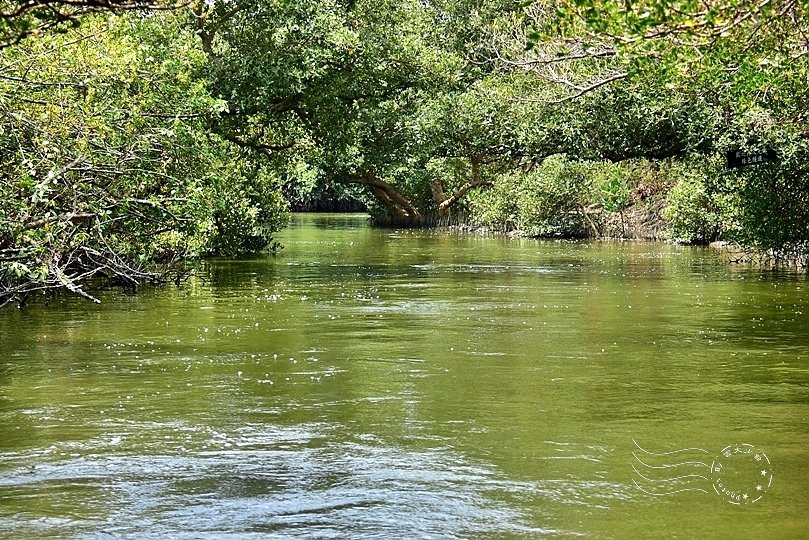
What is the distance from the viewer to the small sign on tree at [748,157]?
83.8 ft

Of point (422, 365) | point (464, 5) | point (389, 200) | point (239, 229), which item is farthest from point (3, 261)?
point (464, 5)

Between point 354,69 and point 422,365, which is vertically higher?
point 354,69

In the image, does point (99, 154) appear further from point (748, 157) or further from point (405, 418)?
point (748, 157)

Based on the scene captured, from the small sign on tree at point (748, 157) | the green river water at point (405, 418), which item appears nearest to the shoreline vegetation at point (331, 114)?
the small sign on tree at point (748, 157)

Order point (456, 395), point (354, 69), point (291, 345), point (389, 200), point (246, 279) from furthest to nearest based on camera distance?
1. point (389, 200)
2. point (354, 69)
3. point (246, 279)
4. point (291, 345)
5. point (456, 395)

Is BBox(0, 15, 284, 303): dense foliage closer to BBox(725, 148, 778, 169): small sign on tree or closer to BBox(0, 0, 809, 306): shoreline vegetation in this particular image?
BBox(0, 0, 809, 306): shoreline vegetation

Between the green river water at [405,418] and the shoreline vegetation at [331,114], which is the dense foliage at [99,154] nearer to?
the shoreline vegetation at [331,114]

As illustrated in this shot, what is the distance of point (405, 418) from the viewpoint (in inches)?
408

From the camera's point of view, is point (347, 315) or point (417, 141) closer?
point (347, 315)

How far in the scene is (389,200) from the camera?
56.7 metres

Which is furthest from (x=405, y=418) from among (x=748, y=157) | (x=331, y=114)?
(x=331, y=114)

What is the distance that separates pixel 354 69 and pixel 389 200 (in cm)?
2791

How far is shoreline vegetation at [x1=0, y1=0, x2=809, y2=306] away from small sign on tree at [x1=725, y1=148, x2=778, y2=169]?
64 mm

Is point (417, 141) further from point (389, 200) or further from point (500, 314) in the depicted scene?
point (389, 200)
